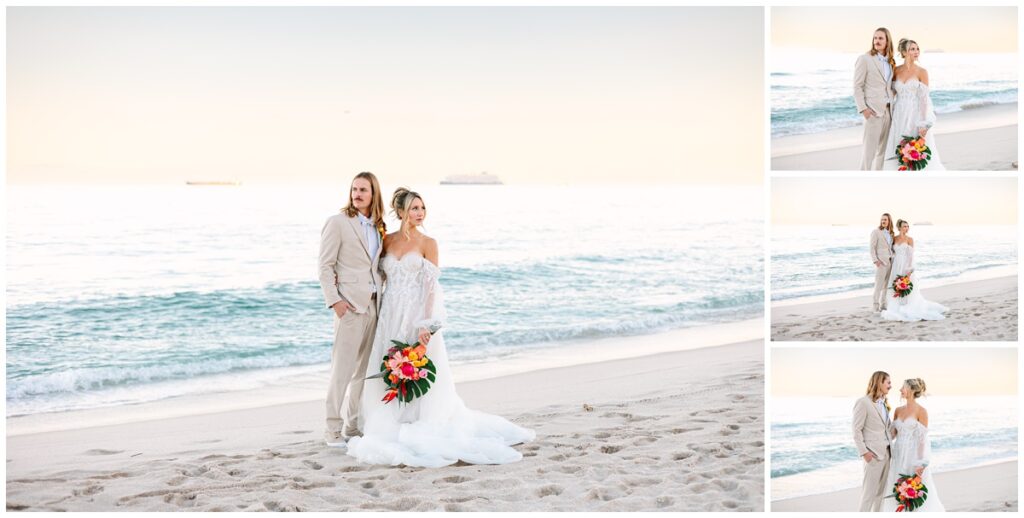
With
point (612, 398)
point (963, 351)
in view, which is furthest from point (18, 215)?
point (963, 351)

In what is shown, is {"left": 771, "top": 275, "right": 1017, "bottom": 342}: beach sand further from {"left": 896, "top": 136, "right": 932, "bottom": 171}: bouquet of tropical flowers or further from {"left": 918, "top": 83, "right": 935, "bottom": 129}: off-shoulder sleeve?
{"left": 918, "top": 83, "right": 935, "bottom": 129}: off-shoulder sleeve

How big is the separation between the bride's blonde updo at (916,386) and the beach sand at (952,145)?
997mm

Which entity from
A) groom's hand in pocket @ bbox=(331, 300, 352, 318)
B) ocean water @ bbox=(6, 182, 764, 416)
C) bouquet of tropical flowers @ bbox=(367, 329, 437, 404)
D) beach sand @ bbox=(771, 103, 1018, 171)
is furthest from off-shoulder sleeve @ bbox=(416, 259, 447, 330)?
ocean water @ bbox=(6, 182, 764, 416)

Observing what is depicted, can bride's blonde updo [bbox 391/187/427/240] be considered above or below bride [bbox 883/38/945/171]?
below

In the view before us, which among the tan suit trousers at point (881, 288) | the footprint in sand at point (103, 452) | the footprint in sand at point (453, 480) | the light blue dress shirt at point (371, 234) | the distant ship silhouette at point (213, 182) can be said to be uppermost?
the distant ship silhouette at point (213, 182)

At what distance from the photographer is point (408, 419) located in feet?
16.3

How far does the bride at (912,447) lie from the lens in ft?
15.2

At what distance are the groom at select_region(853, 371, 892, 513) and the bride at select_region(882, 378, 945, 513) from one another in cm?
4

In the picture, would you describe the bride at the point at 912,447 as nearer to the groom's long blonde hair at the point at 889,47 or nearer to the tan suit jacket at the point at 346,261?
the groom's long blonde hair at the point at 889,47

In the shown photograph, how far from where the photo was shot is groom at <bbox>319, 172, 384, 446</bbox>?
16.1 ft

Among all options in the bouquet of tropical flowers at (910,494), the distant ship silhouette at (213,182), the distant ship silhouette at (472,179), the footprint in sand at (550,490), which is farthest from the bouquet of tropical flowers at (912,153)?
the distant ship silhouette at (213,182)

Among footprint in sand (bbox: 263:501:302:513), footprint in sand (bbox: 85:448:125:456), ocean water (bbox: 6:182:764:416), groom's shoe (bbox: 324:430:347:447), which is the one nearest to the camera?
footprint in sand (bbox: 263:501:302:513)

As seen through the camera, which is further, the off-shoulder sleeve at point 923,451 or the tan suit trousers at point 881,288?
the tan suit trousers at point 881,288

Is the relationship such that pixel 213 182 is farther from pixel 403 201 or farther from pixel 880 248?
pixel 880 248
